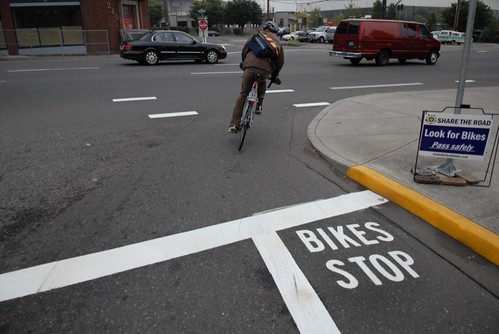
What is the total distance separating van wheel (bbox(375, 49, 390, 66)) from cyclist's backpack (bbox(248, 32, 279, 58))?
1369cm

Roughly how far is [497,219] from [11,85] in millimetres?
12684

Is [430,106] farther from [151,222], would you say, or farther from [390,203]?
[151,222]

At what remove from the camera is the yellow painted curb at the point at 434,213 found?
10.8ft

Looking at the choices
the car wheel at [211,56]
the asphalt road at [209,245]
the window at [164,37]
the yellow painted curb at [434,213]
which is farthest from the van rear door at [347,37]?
the yellow painted curb at [434,213]

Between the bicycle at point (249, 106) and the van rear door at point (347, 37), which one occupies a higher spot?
the van rear door at point (347, 37)

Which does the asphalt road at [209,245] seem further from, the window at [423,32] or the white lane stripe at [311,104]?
the window at [423,32]

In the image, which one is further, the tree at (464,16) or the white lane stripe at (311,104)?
the tree at (464,16)

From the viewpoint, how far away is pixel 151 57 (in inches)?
690

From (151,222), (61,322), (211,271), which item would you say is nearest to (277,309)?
(211,271)

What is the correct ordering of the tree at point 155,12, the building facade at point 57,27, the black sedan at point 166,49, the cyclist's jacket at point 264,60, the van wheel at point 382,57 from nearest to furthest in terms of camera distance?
the cyclist's jacket at point 264,60
the black sedan at point 166,49
the van wheel at point 382,57
the building facade at point 57,27
the tree at point 155,12

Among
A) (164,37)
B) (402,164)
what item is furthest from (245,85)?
(164,37)

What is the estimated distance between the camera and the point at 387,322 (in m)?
2.56

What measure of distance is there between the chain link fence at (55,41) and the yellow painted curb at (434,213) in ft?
79.5

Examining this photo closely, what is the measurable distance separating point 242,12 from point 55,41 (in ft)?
216
